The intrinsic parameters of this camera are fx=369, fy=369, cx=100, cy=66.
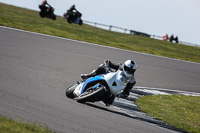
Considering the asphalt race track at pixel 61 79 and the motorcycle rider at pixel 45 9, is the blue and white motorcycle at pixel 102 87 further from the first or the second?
the motorcycle rider at pixel 45 9

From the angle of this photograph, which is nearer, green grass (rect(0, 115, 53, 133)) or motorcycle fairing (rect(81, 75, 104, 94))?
green grass (rect(0, 115, 53, 133))

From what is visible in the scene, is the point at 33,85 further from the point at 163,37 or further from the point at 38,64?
the point at 163,37

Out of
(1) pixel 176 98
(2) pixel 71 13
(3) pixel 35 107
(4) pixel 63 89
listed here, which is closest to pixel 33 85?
(4) pixel 63 89

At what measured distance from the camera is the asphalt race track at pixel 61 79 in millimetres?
6688

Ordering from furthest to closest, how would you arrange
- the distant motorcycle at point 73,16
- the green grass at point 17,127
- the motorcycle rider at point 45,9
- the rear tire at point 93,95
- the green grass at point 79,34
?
the distant motorcycle at point 73,16, the motorcycle rider at point 45,9, the green grass at point 79,34, the rear tire at point 93,95, the green grass at point 17,127

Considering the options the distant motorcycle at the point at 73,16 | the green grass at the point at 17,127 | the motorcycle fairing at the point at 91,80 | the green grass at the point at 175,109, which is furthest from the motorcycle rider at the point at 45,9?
the green grass at the point at 17,127

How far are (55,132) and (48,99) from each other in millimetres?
2560

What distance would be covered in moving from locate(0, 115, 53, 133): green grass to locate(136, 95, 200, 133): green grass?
14.2 feet

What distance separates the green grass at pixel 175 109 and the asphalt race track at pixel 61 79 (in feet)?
3.60

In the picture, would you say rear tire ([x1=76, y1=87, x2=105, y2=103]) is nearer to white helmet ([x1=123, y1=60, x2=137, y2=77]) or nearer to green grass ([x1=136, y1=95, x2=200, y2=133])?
white helmet ([x1=123, y1=60, x2=137, y2=77])

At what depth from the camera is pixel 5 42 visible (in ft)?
45.7

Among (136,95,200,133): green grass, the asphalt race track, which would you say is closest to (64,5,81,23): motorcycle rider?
the asphalt race track

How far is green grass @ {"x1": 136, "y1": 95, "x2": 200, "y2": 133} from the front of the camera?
9.15m

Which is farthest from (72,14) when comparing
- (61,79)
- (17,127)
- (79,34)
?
(17,127)
